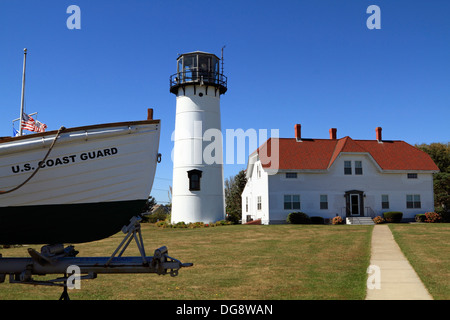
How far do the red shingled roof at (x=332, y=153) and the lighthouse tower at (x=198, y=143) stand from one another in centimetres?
510

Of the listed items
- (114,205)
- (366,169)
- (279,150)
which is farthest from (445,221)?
(114,205)

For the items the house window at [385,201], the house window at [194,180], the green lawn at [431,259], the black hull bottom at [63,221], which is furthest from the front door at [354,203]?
the black hull bottom at [63,221]

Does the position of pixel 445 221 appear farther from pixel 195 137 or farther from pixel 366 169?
pixel 195 137

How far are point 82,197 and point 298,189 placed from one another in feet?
95.8

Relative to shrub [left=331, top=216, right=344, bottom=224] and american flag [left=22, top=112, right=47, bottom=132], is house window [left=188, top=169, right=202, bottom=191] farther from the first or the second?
american flag [left=22, top=112, right=47, bottom=132]

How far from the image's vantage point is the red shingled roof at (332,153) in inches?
1389

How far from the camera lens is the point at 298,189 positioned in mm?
35000

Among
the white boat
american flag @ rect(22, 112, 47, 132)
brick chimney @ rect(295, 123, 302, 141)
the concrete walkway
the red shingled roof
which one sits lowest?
the concrete walkway

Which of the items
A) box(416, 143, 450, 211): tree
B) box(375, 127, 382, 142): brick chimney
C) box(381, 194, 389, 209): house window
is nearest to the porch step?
box(381, 194, 389, 209): house window

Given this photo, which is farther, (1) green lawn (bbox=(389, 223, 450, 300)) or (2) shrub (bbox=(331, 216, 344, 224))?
(2) shrub (bbox=(331, 216, 344, 224))

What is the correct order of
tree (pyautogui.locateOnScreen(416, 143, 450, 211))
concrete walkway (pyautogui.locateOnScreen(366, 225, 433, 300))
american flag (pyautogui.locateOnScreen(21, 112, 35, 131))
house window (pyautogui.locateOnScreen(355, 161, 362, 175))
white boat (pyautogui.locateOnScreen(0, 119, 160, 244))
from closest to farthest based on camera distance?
white boat (pyautogui.locateOnScreen(0, 119, 160, 244))
concrete walkway (pyautogui.locateOnScreen(366, 225, 433, 300))
american flag (pyautogui.locateOnScreen(21, 112, 35, 131))
house window (pyautogui.locateOnScreen(355, 161, 362, 175))
tree (pyautogui.locateOnScreen(416, 143, 450, 211))

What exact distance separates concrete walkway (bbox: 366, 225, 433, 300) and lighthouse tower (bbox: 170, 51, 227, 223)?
18.0 m

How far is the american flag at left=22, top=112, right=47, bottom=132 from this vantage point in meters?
10.3

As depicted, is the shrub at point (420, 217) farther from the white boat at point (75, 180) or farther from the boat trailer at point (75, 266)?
the boat trailer at point (75, 266)
